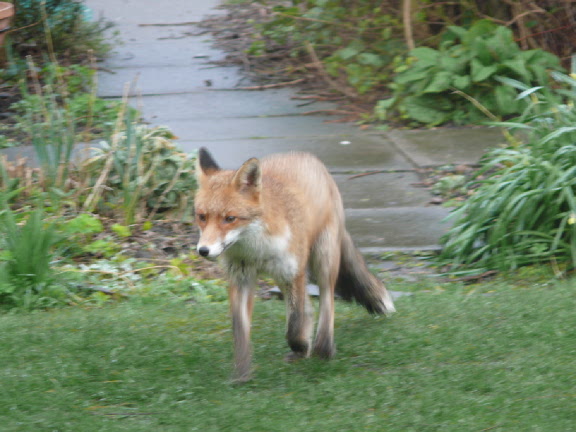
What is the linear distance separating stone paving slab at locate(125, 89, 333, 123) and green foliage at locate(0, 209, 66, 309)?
4.38 metres

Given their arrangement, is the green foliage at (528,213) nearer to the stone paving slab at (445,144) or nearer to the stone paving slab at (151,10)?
the stone paving slab at (445,144)

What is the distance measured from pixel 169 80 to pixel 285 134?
2843 millimetres

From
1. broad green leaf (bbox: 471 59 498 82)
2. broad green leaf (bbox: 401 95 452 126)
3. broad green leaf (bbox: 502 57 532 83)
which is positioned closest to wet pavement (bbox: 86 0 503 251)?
broad green leaf (bbox: 401 95 452 126)

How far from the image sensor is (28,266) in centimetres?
638

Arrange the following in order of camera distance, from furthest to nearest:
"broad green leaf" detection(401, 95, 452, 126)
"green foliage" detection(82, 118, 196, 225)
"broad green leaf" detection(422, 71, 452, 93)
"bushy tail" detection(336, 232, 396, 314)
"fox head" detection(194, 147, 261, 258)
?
"broad green leaf" detection(401, 95, 452, 126) < "broad green leaf" detection(422, 71, 452, 93) < "green foliage" detection(82, 118, 196, 225) < "bushy tail" detection(336, 232, 396, 314) < "fox head" detection(194, 147, 261, 258)

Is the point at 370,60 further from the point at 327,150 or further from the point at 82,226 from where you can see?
the point at 82,226

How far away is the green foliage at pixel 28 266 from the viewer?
248 inches

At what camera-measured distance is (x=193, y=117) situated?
1091 centimetres

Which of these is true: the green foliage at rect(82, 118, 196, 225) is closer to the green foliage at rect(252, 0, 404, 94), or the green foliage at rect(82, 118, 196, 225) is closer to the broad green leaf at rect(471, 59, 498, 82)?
the broad green leaf at rect(471, 59, 498, 82)

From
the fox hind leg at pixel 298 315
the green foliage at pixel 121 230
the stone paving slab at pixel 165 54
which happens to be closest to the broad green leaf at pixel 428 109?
the stone paving slab at pixel 165 54

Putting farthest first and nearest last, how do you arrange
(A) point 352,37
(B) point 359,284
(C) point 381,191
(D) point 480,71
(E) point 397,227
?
(A) point 352,37
(D) point 480,71
(C) point 381,191
(E) point 397,227
(B) point 359,284

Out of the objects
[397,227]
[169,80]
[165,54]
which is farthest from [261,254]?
[165,54]

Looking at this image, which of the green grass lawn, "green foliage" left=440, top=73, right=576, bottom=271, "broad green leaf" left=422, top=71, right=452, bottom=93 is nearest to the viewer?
the green grass lawn

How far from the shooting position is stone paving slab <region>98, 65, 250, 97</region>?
11.7 meters
